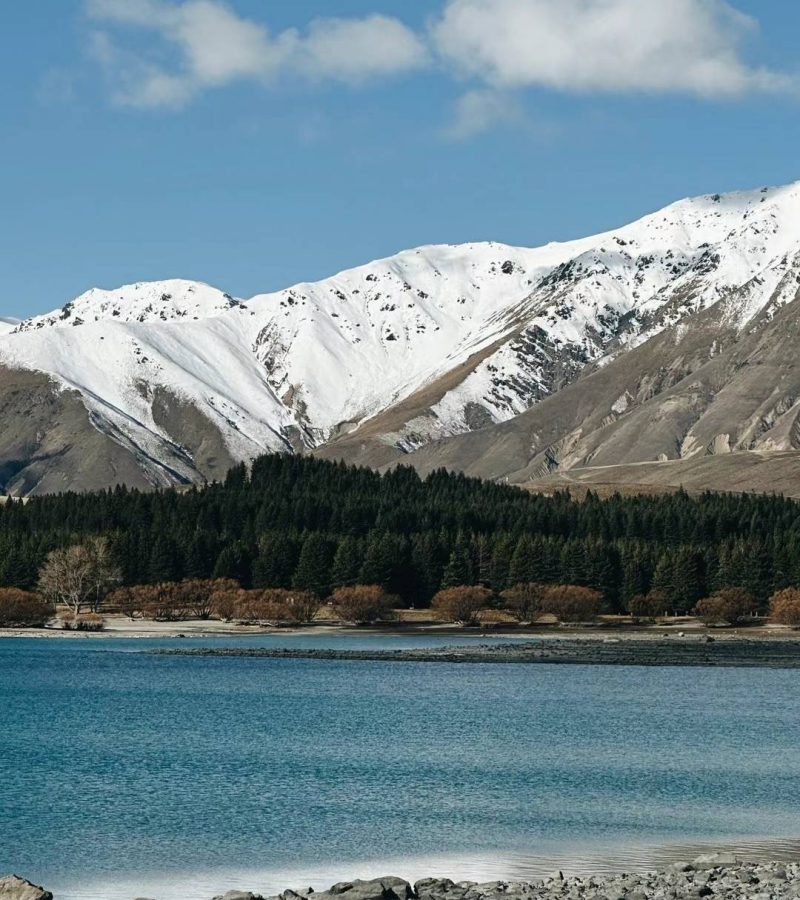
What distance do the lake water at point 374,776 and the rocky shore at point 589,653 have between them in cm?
1599

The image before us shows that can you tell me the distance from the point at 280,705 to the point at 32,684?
880 inches

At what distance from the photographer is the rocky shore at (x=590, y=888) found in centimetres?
3696

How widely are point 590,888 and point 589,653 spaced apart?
101 meters

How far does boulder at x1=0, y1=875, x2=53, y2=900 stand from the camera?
35.9m

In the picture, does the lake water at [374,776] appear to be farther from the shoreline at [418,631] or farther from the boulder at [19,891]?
the shoreline at [418,631]

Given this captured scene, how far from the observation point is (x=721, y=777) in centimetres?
6228

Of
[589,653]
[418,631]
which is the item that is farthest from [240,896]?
[418,631]

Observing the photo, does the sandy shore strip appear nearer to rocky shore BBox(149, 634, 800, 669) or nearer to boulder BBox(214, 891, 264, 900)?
rocky shore BBox(149, 634, 800, 669)

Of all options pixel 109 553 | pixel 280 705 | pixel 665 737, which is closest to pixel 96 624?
pixel 109 553

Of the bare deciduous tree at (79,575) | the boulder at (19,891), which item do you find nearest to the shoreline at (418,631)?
the bare deciduous tree at (79,575)

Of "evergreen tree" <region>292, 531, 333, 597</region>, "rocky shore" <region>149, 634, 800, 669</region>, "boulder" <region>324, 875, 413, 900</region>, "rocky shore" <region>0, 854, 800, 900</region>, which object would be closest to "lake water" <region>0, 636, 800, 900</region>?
"rocky shore" <region>0, 854, 800, 900</region>

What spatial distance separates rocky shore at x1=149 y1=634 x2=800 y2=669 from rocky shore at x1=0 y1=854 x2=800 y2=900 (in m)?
84.6

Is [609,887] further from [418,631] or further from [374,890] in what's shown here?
[418,631]

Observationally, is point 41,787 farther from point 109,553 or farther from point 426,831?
point 109,553
